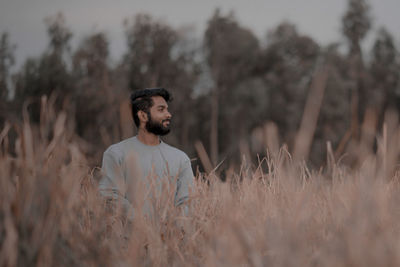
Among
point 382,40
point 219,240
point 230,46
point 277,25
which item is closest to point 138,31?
point 230,46

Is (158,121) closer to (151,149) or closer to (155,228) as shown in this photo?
(151,149)

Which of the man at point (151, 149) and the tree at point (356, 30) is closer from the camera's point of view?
the man at point (151, 149)

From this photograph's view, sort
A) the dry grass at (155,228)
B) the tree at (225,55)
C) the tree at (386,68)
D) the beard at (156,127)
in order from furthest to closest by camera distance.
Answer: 1. the tree at (386,68)
2. the tree at (225,55)
3. the beard at (156,127)
4. the dry grass at (155,228)

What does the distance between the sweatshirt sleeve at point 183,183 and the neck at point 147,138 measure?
0.30 metres

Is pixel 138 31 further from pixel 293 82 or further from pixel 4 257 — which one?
pixel 4 257

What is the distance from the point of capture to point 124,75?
79.5 feet

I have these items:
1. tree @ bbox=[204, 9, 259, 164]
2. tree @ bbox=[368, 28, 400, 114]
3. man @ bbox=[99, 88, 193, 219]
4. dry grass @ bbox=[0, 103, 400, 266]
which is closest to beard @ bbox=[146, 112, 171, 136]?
man @ bbox=[99, 88, 193, 219]

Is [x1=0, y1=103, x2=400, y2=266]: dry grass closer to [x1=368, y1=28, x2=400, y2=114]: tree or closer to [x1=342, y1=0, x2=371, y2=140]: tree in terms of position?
[x1=342, y1=0, x2=371, y2=140]: tree

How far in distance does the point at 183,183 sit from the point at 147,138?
1.72ft

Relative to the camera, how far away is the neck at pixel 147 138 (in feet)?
12.3

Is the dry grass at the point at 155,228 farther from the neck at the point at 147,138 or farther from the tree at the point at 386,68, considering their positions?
the tree at the point at 386,68

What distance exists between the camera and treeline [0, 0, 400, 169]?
76.0 feet

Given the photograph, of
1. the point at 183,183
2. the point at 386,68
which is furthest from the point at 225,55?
the point at 183,183

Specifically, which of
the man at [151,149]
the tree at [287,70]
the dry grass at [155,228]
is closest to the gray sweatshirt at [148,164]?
the man at [151,149]
